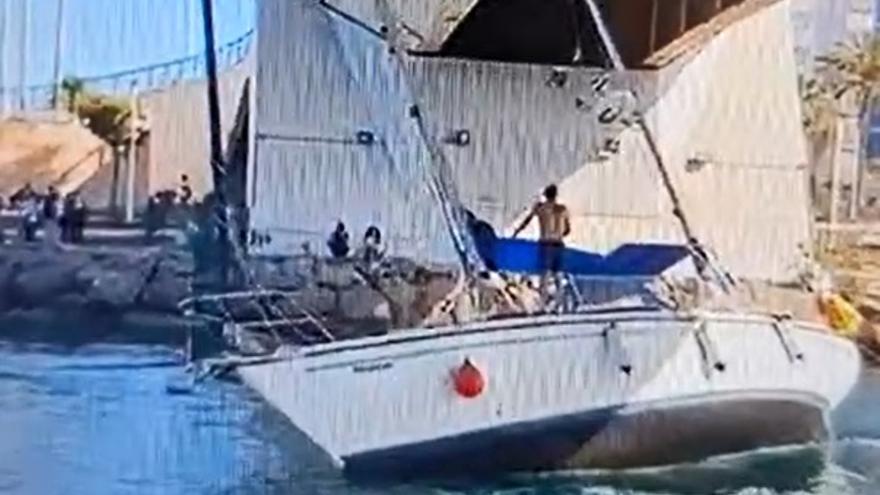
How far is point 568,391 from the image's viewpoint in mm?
1138

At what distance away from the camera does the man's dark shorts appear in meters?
1.12

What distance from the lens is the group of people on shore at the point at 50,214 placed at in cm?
109

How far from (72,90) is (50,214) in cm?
13

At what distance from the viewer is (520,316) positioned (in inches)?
44.2

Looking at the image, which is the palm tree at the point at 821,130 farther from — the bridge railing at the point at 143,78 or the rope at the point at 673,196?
the bridge railing at the point at 143,78

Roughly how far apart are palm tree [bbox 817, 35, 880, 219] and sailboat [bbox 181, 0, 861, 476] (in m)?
0.18

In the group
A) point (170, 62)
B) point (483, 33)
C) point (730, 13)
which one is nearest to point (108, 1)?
point (170, 62)

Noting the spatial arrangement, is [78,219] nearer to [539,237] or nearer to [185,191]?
[185,191]

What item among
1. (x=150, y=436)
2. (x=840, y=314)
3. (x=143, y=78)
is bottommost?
(x=150, y=436)

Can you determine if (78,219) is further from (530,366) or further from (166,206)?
(530,366)

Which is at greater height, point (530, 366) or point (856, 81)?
point (856, 81)

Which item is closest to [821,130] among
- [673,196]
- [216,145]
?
[673,196]

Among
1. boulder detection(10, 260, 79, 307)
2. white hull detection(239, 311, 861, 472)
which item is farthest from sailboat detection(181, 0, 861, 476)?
boulder detection(10, 260, 79, 307)

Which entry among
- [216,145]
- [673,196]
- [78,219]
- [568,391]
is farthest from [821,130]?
[78,219]
